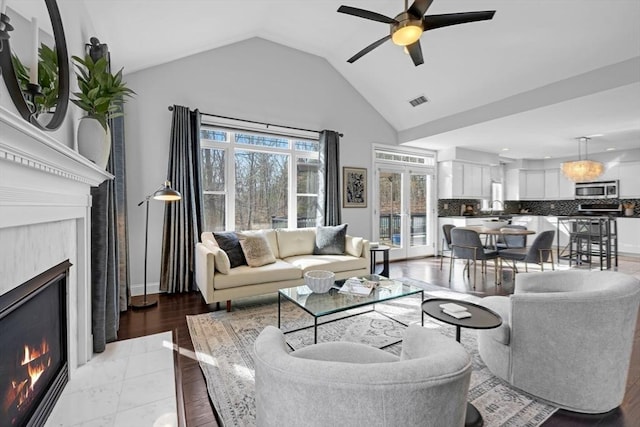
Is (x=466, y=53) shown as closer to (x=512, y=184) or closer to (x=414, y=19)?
(x=414, y=19)

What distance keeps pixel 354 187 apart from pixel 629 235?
6367mm

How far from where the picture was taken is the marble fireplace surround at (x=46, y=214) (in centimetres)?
105

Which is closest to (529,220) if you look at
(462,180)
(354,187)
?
(462,180)

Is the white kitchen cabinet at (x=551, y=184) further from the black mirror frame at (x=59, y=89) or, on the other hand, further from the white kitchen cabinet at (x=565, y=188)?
the black mirror frame at (x=59, y=89)

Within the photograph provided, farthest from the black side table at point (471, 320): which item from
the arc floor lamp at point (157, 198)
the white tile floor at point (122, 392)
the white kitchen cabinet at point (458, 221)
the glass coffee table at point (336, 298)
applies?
the white kitchen cabinet at point (458, 221)

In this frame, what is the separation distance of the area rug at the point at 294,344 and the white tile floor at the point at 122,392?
0.90 feet

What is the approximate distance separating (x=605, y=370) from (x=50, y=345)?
9.79 feet

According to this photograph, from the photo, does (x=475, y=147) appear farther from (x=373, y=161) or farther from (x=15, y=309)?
(x=15, y=309)

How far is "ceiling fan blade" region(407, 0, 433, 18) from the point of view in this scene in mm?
2054

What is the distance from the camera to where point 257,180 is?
15.0 ft

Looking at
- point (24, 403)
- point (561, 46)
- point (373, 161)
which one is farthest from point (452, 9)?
point (24, 403)

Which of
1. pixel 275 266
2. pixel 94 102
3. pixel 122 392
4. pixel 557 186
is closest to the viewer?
pixel 122 392

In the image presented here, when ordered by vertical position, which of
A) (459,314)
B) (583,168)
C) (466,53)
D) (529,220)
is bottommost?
(459,314)

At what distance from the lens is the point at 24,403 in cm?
124
